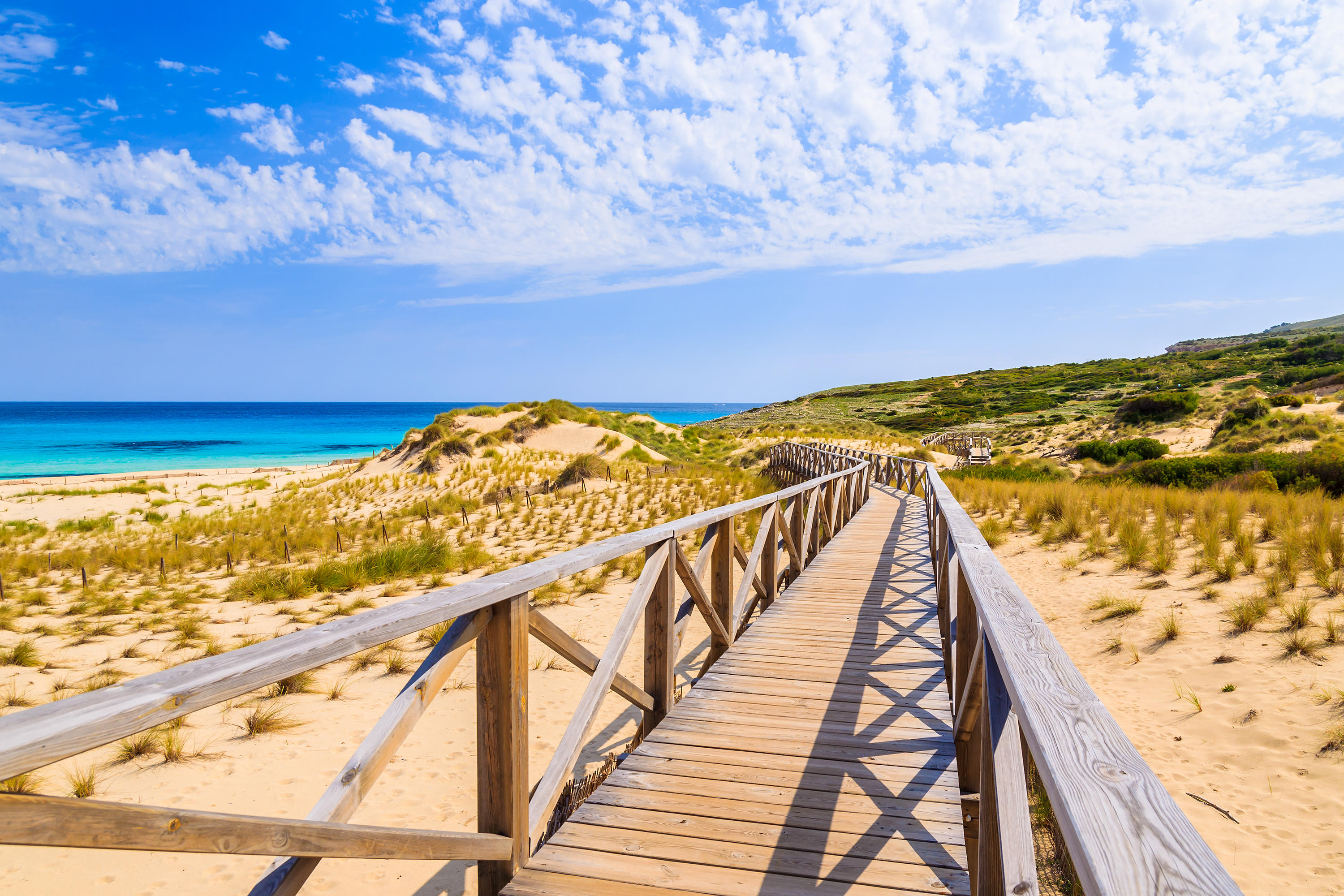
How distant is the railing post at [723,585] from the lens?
4.62 metres

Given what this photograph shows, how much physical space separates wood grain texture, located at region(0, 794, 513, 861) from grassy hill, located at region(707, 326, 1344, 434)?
34.5 metres

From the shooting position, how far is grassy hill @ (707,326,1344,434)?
102 ft

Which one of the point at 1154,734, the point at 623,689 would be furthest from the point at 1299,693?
the point at 623,689

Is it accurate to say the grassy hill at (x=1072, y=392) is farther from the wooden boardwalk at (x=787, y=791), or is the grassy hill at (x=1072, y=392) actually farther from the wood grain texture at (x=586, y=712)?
the wood grain texture at (x=586, y=712)

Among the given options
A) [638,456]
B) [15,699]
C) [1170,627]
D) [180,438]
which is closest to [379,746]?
[15,699]

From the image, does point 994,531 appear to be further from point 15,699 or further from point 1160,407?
point 1160,407

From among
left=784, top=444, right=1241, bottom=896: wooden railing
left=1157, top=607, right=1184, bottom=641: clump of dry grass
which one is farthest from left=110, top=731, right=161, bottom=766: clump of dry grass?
left=1157, top=607, right=1184, bottom=641: clump of dry grass

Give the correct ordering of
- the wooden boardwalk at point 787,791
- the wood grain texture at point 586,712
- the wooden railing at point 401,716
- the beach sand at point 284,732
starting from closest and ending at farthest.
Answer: the wooden railing at point 401,716
the wooden boardwalk at point 787,791
the wood grain texture at point 586,712
the beach sand at point 284,732

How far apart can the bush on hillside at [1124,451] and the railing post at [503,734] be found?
22.9m

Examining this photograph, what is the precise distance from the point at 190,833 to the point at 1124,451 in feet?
84.1

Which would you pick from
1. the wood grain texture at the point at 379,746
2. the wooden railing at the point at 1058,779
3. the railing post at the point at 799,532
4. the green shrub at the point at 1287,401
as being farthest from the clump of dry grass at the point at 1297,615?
the green shrub at the point at 1287,401

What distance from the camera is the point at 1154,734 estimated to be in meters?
5.03

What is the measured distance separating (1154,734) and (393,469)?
25.3 m

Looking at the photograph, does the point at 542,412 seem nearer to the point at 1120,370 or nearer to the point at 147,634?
the point at 147,634
